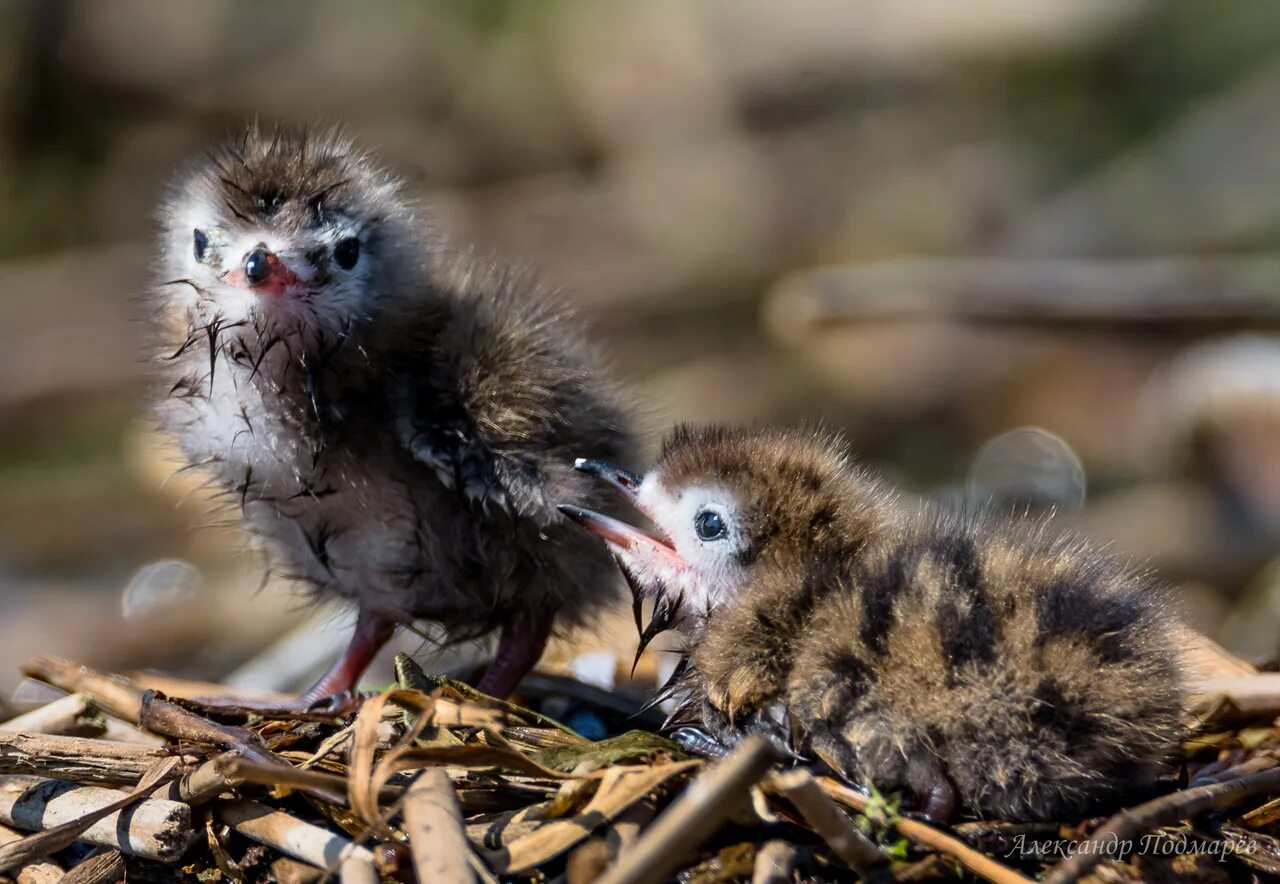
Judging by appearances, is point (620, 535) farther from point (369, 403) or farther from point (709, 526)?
point (369, 403)

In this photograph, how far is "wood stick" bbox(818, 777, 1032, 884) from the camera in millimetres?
2816

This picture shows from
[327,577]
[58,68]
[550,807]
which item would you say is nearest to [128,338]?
[58,68]

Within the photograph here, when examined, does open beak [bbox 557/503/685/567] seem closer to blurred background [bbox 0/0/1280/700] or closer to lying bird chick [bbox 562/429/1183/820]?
lying bird chick [bbox 562/429/1183/820]

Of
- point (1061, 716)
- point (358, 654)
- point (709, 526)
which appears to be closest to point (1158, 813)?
point (1061, 716)

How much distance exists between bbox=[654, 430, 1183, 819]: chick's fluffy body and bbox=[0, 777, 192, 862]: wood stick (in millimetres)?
1127

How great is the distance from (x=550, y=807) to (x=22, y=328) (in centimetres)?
736

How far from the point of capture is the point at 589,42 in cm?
1081

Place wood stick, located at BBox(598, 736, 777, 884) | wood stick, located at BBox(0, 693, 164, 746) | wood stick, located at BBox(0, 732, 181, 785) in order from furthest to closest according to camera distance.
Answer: wood stick, located at BBox(0, 693, 164, 746) → wood stick, located at BBox(0, 732, 181, 785) → wood stick, located at BBox(598, 736, 777, 884)

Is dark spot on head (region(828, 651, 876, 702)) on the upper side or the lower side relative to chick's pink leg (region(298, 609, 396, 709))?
upper

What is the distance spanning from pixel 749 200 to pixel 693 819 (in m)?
8.54

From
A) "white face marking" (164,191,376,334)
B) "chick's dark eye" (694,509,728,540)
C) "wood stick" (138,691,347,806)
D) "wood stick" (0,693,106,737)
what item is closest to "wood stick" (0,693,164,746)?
"wood stick" (0,693,106,737)

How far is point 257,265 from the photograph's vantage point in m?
3.51

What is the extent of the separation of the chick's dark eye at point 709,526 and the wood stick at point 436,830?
0.82 metres

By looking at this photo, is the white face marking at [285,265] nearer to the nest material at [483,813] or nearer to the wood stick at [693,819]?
the nest material at [483,813]
